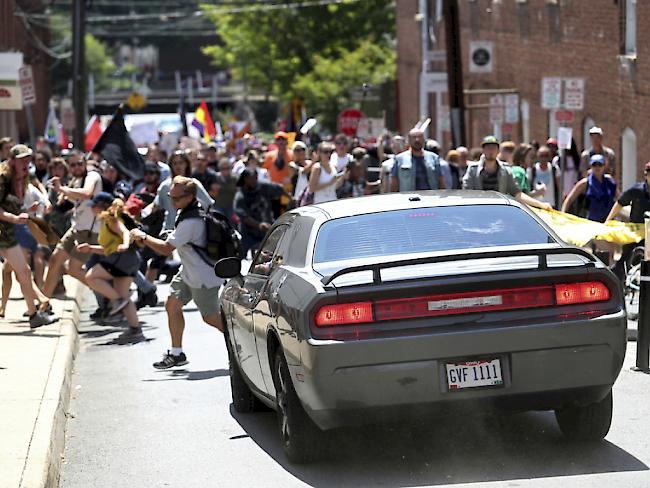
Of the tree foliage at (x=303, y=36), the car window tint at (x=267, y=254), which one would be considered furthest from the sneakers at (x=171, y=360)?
the tree foliage at (x=303, y=36)

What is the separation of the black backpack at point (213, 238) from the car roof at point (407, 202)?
3.19 metres

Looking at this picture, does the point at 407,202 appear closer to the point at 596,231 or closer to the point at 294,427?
the point at 294,427

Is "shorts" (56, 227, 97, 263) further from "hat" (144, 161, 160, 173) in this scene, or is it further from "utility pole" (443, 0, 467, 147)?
"utility pole" (443, 0, 467, 147)

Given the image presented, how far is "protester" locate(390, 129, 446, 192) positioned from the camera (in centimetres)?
1762

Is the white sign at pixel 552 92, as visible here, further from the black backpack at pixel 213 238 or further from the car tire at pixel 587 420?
the car tire at pixel 587 420

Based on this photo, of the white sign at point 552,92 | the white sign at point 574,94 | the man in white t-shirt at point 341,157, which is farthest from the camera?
the white sign at point 552,92

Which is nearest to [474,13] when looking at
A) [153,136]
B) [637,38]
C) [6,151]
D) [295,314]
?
[153,136]

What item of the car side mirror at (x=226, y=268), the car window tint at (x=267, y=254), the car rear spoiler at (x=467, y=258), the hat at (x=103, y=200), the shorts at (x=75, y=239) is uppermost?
the car rear spoiler at (x=467, y=258)

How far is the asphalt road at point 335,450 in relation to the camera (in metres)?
8.10

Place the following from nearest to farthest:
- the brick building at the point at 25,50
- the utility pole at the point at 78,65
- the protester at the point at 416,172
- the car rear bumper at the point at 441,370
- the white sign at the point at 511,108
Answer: the car rear bumper at the point at 441,370 < the protester at the point at 416,172 < the white sign at the point at 511,108 < the utility pole at the point at 78,65 < the brick building at the point at 25,50

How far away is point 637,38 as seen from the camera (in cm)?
2730

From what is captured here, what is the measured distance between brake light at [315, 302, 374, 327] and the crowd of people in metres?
4.67

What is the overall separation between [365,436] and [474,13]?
34.7 m

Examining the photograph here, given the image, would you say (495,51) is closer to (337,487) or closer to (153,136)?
(153,136)
